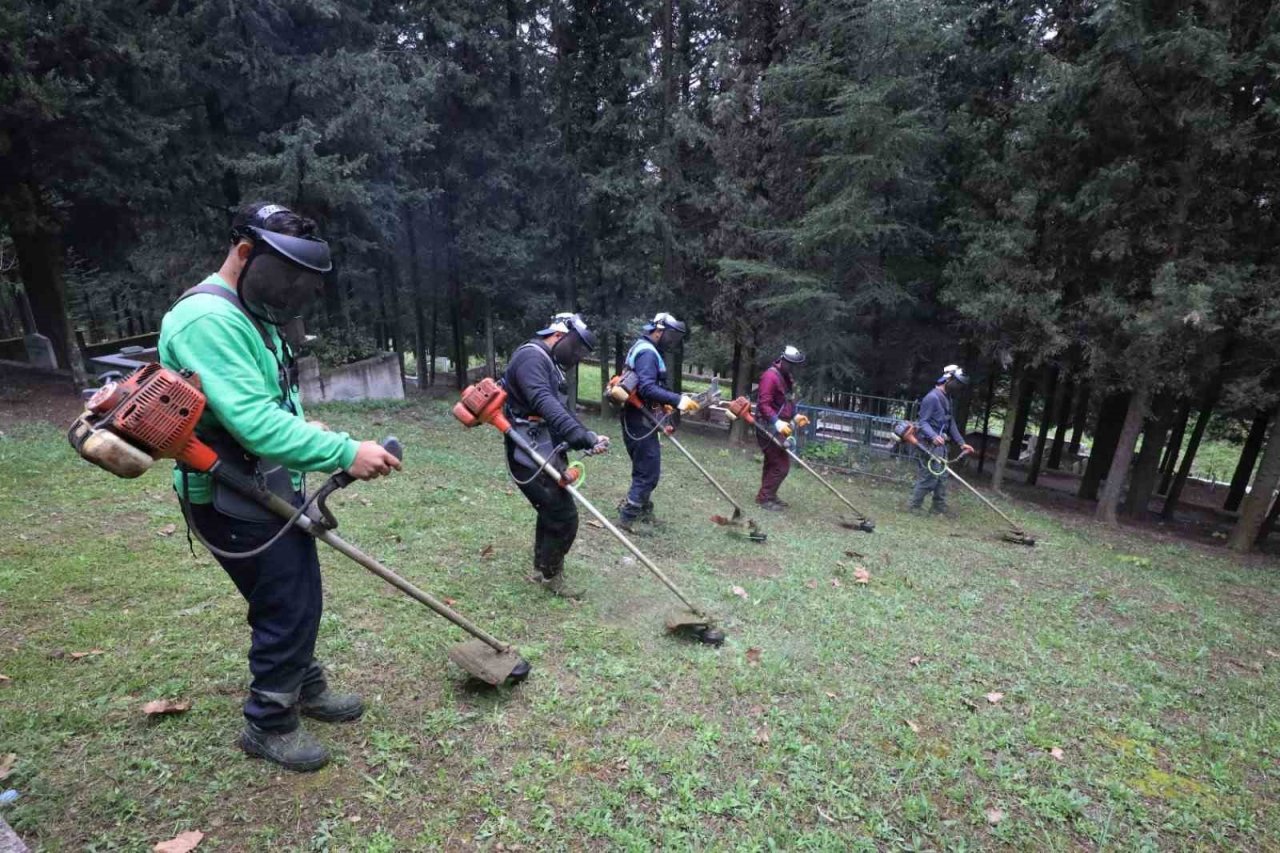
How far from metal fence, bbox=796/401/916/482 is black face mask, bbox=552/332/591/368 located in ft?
32.3

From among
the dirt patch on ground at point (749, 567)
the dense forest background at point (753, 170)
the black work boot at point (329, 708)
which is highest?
the dense forest background at point (753, 170)

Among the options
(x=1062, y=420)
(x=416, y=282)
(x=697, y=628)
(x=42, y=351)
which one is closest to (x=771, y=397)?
(x=697, y=628)

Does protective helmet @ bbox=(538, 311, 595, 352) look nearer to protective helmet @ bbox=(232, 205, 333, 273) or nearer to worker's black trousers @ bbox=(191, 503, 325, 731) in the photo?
protective helmet @ bbox=(232, 205, 333, 273)

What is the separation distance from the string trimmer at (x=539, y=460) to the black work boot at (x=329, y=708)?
1758mm

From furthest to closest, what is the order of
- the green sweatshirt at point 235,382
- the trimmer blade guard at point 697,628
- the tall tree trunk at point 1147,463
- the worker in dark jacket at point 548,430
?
1. the tall tree trunk at point 1147,463
2. the worker in dark jacket at point 548,430
3. the trimmer blade guard at point 697,628
4. the green sweatshirt at point 235,382

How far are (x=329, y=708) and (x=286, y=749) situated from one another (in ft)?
1.13

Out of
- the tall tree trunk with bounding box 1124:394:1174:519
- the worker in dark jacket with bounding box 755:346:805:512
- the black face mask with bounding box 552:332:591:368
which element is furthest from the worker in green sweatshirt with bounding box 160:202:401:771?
the tall tree trunk with bounding box 1124:394:1174:519

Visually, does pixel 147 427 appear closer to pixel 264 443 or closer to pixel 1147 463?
pixel 264 443

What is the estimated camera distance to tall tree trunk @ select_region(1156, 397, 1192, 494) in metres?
14.1

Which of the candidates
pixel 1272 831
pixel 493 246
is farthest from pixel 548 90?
pixel 1272 831

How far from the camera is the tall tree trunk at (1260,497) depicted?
955cm

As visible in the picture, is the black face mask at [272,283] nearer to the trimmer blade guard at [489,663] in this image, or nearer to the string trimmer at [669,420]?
the trimmer blade guard at [489,663]

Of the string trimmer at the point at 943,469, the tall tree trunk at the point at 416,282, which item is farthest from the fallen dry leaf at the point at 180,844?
the tall tree trunk at the point at 416,282

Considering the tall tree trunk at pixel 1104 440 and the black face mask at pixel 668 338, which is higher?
the black face mask at pixel 668 338
